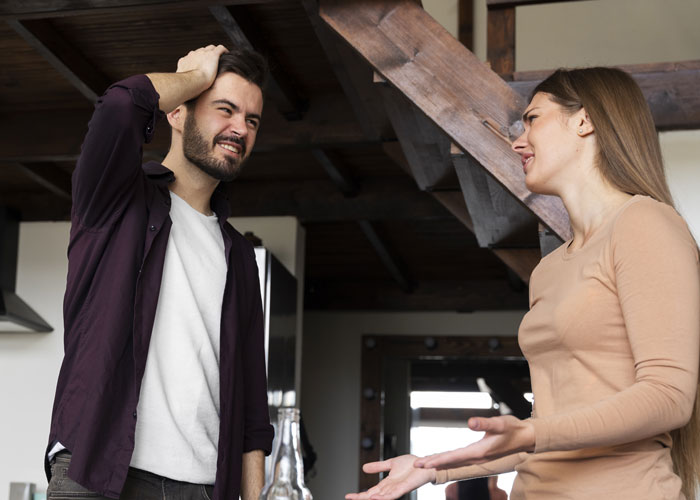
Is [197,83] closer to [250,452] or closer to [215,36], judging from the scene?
[250,452]

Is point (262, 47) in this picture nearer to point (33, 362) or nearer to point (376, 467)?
point (33, 362)

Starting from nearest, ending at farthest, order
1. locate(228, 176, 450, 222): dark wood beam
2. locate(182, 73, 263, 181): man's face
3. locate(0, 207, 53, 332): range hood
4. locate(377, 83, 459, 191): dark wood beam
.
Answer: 1. locate(182, 73, 263, 181): man's face
2. locate(377, 83, 459, 191): dark wood beam
3. locate(0, 207, 53, 332): range hood
4. locate(228, 176, 450, 222): dark wood beam

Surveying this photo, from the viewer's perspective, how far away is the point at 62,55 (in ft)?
14.3

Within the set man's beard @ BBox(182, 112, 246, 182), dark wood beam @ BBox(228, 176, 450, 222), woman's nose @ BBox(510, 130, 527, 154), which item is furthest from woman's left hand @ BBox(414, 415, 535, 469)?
dark wood beam @ BBox(228, 176, 450, 222)

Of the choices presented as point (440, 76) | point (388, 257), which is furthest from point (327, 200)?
point (440, 76)

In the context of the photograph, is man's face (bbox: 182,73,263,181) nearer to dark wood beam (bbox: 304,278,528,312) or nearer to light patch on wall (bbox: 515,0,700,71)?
light patch on wall (bbox: 515,0,700,71)

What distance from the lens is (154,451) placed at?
69.9 inches

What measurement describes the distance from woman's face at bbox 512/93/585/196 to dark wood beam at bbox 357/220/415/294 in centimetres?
449

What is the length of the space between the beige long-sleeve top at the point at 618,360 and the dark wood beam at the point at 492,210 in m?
1.51

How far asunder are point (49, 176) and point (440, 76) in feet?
11.6

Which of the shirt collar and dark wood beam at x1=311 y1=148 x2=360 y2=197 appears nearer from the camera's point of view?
the shirt collar

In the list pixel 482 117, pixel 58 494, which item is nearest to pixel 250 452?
pixel 58 494

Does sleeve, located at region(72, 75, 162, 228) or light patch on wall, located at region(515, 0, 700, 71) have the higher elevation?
light patch on wall, located at region(515, 0, 700, 71)

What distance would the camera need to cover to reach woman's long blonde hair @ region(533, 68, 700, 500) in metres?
1.46
